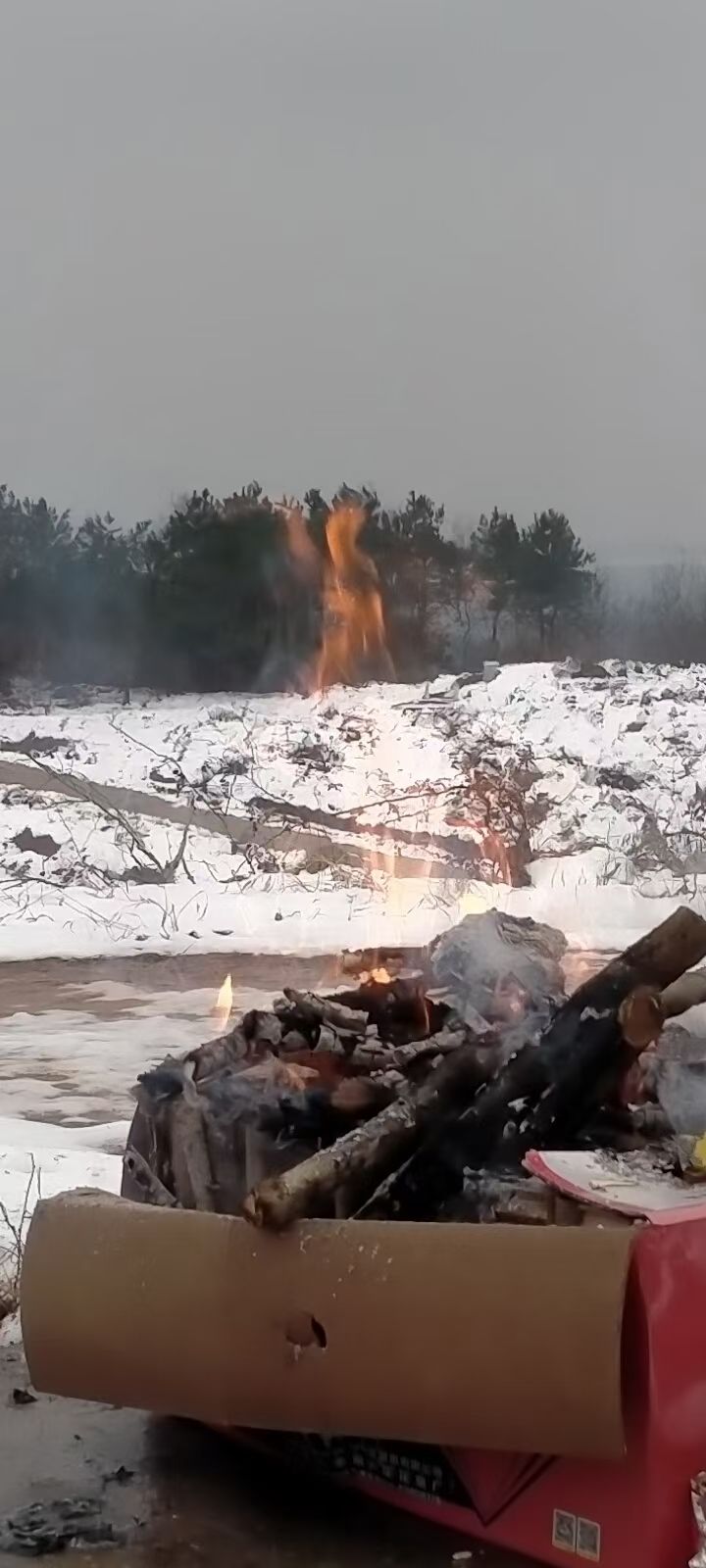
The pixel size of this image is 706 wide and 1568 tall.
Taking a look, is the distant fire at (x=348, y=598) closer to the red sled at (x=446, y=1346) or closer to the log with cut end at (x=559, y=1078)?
the log with cut end at (x=559, y=1078)

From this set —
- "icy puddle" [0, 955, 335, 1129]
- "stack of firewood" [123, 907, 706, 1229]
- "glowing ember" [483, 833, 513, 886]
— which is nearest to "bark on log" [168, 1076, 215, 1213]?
"stack of firewood" [123, 907, 706, 1229]

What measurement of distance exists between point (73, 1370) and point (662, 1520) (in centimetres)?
126

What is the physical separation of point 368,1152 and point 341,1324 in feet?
1.78

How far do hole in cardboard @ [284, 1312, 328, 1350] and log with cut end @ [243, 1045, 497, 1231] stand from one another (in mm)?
182

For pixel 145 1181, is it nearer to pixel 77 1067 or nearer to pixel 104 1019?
pixel 77 1067

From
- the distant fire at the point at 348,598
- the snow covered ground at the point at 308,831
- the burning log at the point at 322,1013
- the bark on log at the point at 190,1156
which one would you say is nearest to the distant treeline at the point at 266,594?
the distant fire at the point at 348,598

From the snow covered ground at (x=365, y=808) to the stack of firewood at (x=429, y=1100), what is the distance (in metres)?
5.78

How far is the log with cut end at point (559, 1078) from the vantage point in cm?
353

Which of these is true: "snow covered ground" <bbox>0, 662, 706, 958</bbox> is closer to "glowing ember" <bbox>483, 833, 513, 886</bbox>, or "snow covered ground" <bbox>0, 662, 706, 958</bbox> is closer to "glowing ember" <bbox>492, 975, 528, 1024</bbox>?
"glowing ember" <bbox>483, 833, 513, 886</bbox>

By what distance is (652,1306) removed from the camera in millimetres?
2629

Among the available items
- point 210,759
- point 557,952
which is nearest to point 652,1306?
point 557,952

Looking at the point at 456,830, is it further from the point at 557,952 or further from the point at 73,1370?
the point at 73,1370

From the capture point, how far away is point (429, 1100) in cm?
357

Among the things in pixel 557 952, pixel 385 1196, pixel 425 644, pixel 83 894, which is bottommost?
pixel 83 894
